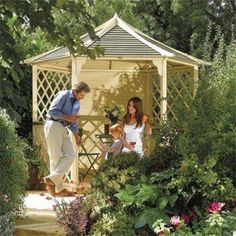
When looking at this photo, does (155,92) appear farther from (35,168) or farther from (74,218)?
(74,218)

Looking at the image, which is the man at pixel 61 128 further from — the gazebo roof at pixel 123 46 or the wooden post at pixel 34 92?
the wooden post at pixel 34 92

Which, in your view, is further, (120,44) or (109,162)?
(120,44)

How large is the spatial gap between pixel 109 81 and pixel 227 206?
7.38 meters

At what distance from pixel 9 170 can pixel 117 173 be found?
96 cm

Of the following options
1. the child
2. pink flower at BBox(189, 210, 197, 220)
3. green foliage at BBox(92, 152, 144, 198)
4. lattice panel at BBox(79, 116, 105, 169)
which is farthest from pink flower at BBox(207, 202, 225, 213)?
lattice panel at BBox(79, 116, 105, 169)

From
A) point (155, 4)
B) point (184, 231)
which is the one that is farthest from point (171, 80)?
point (155, 4)

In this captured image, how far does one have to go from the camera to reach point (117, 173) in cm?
450

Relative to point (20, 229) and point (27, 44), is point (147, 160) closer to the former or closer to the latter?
point (20, 229)

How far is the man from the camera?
7.22m

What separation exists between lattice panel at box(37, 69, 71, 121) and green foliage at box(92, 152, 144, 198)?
5.54 meters

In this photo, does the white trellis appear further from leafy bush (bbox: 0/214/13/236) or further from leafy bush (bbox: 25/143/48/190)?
leafy bush (bbox: 0/214/13/236)

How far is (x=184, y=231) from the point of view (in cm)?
390

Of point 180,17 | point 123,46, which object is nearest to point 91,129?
point 123,46

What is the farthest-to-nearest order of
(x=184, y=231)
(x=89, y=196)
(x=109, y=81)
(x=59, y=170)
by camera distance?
(x=109, y=81) → (x=59, y=170) → (x=89, y=196) → (x=184, y=231)
